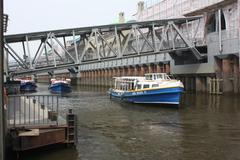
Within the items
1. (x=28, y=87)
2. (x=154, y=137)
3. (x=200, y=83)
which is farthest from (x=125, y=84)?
(x=28, y=87)

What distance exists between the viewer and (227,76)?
2233 inches

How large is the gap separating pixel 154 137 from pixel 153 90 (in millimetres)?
18330

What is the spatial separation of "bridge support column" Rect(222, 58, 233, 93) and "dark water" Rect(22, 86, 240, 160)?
20.5 m

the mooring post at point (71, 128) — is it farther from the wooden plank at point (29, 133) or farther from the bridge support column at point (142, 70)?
the bridge support column at point (142, 70)

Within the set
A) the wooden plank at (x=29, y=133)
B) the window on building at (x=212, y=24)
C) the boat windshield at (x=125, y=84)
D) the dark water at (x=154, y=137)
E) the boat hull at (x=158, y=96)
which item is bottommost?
the dark water at (x=154, y=137)

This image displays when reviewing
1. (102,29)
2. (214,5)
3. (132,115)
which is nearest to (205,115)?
(132,115)

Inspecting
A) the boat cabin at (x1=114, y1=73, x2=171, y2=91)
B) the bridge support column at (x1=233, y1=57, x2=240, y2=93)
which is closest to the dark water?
the boat cabin at (x1=114, y1=73, x2=171, y2=91)

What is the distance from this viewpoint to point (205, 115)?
33.5 metres

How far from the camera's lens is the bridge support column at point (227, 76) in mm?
56281

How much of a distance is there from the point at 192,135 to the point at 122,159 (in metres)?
7.15

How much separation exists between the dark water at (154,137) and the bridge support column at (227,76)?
20.5 m

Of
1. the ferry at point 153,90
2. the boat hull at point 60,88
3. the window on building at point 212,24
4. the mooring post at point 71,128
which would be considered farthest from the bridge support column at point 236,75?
the mooring post at point 71,128

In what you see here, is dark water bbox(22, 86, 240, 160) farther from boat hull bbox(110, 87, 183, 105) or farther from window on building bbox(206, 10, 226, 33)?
window on building bbox(206, 10, 226, 33)

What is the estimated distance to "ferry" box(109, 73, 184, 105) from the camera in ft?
131
